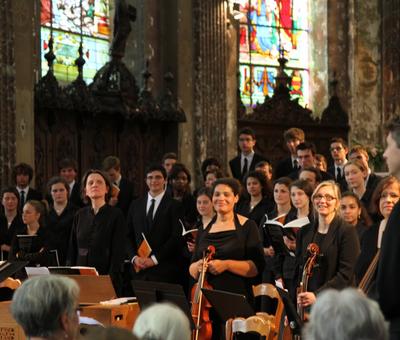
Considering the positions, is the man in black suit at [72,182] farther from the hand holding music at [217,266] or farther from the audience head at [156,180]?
the hand holding music at [217,266]

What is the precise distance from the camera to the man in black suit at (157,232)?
8680 mm

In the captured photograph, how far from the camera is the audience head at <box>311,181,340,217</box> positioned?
6746mm

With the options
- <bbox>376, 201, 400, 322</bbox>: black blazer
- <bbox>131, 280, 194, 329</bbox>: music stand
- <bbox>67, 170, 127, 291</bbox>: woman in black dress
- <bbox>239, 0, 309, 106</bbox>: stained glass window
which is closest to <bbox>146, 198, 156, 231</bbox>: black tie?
<bbox>67, 170, 127, 291</bbox>: woman in black dress

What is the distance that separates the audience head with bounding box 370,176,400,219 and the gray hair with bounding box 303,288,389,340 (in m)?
3.43

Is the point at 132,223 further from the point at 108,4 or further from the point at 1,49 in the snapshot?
the point at 108,4

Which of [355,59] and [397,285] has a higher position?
[355,59]

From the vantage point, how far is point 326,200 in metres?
6.75

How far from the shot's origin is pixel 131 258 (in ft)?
28.9

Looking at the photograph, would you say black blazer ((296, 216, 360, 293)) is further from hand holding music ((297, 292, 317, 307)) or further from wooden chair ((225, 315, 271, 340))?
wooden chair ((225, 315, 271, 340))

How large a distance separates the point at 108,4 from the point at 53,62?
1653mm

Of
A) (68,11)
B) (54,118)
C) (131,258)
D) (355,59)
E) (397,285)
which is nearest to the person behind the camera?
(397,285)

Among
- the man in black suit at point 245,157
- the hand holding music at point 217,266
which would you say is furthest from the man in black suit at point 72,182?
the hand holding music at point 217,266

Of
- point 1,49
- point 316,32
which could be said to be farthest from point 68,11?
point 316,32

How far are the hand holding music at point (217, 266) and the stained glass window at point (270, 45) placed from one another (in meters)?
9.32
